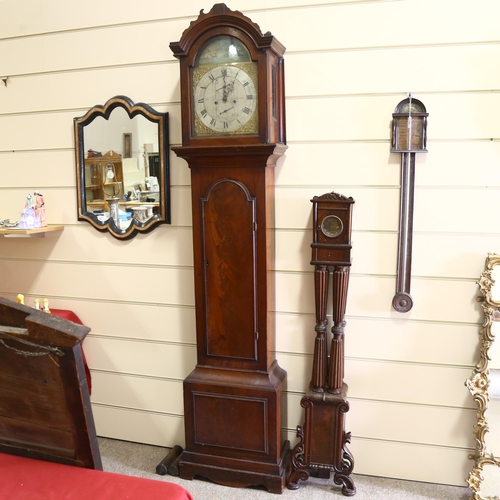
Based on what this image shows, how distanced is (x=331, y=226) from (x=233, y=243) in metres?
0.42

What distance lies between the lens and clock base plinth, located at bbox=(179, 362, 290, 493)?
7.36 ft

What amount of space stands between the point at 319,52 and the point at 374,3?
29 centimetres

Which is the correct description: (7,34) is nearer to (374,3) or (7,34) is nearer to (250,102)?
(250,102)

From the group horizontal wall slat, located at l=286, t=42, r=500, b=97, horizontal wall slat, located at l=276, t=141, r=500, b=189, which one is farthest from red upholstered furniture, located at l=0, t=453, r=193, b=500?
horizontal wall slat, located at l=286, t=42, r=500, b=97

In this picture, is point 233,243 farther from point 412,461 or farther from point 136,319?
point 412,461

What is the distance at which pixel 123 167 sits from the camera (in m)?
2.50

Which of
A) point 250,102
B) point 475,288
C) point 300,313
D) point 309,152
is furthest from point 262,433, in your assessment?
point 250,102

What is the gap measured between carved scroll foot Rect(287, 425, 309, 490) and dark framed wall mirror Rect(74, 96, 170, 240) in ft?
3.86

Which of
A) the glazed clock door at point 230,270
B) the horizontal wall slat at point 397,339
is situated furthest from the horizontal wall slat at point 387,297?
the glazed clock door at point 230,270

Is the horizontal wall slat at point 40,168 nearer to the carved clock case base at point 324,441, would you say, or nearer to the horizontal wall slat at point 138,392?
the horizontal wall slat at point 138,392

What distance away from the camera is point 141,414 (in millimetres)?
2691

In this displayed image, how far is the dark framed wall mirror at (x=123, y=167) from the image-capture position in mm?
2438

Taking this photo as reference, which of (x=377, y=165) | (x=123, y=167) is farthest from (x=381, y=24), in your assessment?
(x=123, y=167)

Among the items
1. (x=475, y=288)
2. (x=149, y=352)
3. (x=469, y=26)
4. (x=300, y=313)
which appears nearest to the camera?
(x=469, y=26)
